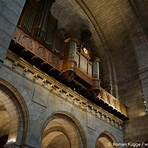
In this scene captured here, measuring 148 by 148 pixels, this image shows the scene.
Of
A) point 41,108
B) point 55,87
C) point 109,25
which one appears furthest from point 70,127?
point 109,25

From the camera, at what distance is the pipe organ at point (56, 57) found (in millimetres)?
9906

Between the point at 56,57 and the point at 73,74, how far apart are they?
1.20 metres

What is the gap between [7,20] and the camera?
675cm

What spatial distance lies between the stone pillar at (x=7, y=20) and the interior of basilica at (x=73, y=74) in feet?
0.10

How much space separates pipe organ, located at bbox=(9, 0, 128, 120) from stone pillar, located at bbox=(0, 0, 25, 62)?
2.03 m

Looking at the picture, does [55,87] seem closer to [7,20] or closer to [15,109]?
[15,109]

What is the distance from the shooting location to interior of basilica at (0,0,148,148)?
8.93m

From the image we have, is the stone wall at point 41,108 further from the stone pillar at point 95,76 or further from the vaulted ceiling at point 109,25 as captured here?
the vaulted ceiling at point 109,25

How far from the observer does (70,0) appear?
54.7ft

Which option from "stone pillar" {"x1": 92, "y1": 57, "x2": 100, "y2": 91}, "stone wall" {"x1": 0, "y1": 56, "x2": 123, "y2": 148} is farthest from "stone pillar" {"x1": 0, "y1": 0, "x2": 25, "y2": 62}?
"stone pillar" {"x1": 92, "y1": 57, "x2": 100, "y2": 91}

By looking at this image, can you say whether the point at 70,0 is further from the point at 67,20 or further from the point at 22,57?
the point at 22,57

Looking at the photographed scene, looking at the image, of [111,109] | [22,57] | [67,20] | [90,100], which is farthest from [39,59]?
[67,20]

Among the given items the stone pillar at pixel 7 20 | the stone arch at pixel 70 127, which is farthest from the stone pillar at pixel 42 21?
the stone pillar at pixel 7 20

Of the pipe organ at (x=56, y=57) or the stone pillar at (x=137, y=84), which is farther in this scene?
the stone pillar at (x=137, y=84)
